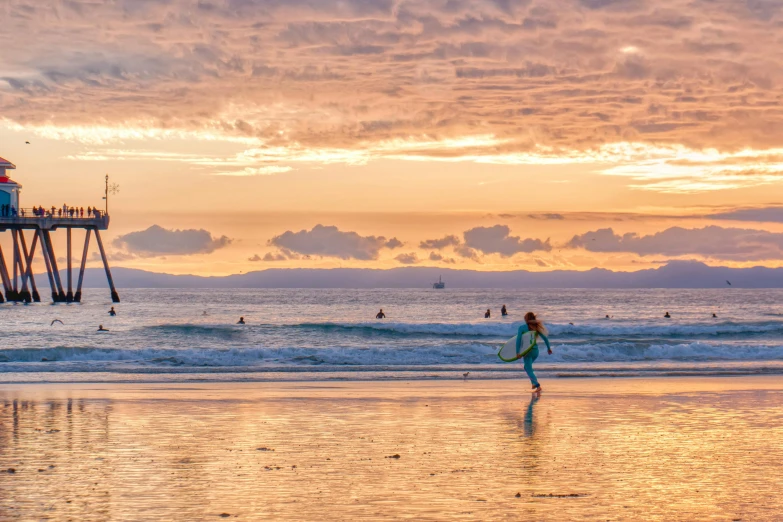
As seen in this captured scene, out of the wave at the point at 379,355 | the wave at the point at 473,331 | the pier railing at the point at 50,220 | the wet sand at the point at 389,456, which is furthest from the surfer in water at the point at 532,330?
the pier railing at the point at 50,220

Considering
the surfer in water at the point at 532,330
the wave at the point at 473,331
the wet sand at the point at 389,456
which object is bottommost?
the wave at the point at 473,331

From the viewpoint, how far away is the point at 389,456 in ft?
37.7

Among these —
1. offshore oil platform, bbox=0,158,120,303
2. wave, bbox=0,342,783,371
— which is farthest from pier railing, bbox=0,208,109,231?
wave, bbox=0,342,783,371

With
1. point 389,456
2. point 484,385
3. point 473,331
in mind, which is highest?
point 389,456

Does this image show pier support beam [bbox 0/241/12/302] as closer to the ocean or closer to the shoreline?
the ocean

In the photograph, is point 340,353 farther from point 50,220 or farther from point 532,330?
point 50,220

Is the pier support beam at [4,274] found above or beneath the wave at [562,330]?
above

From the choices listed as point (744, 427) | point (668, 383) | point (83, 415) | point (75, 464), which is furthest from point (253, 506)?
point (668, 383)

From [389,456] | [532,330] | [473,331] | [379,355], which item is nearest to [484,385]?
[532,330]

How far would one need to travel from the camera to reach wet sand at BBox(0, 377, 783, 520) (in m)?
8.83

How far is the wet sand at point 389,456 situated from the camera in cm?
883

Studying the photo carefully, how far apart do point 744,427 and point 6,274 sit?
239ft

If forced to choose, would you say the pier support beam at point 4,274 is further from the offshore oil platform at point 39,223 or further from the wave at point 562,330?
the wave at point 562,330

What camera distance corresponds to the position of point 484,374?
24969 mm
